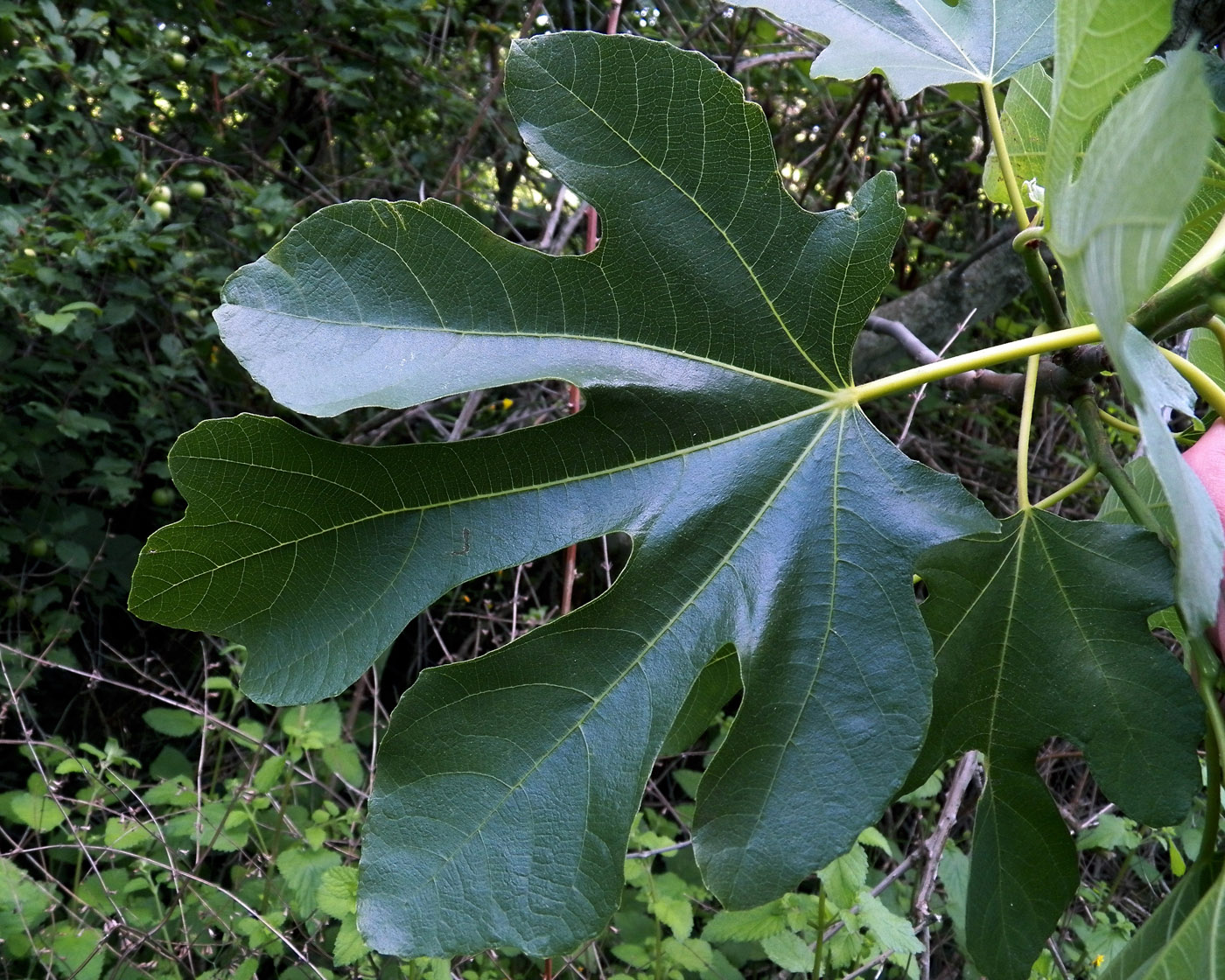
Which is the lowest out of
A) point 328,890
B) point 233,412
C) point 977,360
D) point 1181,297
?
point 233,412

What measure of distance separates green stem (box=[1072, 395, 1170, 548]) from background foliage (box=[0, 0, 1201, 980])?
0.87 meters

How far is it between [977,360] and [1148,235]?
30 cm

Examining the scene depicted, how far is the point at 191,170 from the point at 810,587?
2.28 metres

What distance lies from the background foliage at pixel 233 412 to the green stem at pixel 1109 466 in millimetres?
869

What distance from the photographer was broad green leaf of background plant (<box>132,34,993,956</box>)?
2.38 feet

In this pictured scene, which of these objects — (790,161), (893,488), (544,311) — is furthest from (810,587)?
(790,161)

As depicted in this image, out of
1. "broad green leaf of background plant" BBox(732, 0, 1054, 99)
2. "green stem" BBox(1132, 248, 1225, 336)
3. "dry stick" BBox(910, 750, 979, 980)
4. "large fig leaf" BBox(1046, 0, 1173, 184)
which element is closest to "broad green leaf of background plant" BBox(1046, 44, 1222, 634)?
"large fig leaf" BBox(1046, 0, 1173, 184)

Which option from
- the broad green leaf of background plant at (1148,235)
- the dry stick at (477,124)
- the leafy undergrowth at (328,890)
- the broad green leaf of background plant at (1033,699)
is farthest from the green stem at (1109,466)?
the dry stick at (477,124)

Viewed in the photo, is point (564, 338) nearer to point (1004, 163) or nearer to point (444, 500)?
point (444, 500)

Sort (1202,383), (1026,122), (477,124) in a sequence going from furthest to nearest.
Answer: (477,124), (1026,122), (1202,383)

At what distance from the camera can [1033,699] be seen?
0.88m

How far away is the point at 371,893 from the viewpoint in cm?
70

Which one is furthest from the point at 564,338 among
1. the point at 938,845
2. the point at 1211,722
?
the point at 938,845

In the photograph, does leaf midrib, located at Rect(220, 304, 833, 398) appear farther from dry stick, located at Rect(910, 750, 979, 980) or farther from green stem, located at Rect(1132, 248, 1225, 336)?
dry stick, located at Rect(910, 750, 979, 980)
